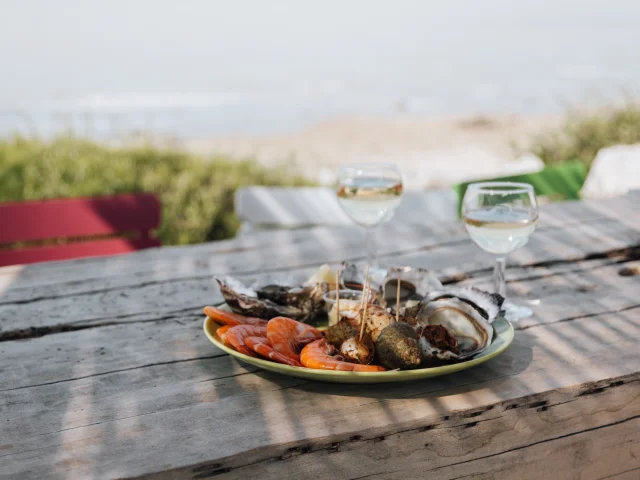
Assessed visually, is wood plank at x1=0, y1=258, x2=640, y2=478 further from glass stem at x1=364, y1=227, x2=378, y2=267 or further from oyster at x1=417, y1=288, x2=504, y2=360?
glass stem at x1=364, y1=227, x2=378, y2=267

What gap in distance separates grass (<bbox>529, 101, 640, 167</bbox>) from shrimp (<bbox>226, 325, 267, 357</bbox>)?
6.87 m

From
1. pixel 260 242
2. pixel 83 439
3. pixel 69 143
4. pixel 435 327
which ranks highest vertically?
pixel 435 327

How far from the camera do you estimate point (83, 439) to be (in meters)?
1.01

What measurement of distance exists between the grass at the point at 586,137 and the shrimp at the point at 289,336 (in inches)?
269

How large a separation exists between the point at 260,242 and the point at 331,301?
1.11 metres

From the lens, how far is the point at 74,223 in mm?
2928

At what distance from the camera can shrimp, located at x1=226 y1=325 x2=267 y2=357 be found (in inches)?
46.8

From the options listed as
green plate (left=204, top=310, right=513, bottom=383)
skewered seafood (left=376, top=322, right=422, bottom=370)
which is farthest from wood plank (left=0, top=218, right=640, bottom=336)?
skewered seafood (left=376, top=322, right=422, bottom=370)

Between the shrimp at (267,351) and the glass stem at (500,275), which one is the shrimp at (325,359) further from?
the glass stem at (500,275)

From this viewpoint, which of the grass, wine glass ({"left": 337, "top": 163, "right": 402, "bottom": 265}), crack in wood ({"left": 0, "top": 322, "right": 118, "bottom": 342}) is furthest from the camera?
the grass

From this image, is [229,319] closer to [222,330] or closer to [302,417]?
[222,330]

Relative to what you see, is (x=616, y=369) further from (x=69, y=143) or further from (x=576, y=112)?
(x=576, y=112)

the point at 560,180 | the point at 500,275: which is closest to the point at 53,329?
the point at 500,275

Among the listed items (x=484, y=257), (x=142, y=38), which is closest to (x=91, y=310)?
(x=484, y=257)
